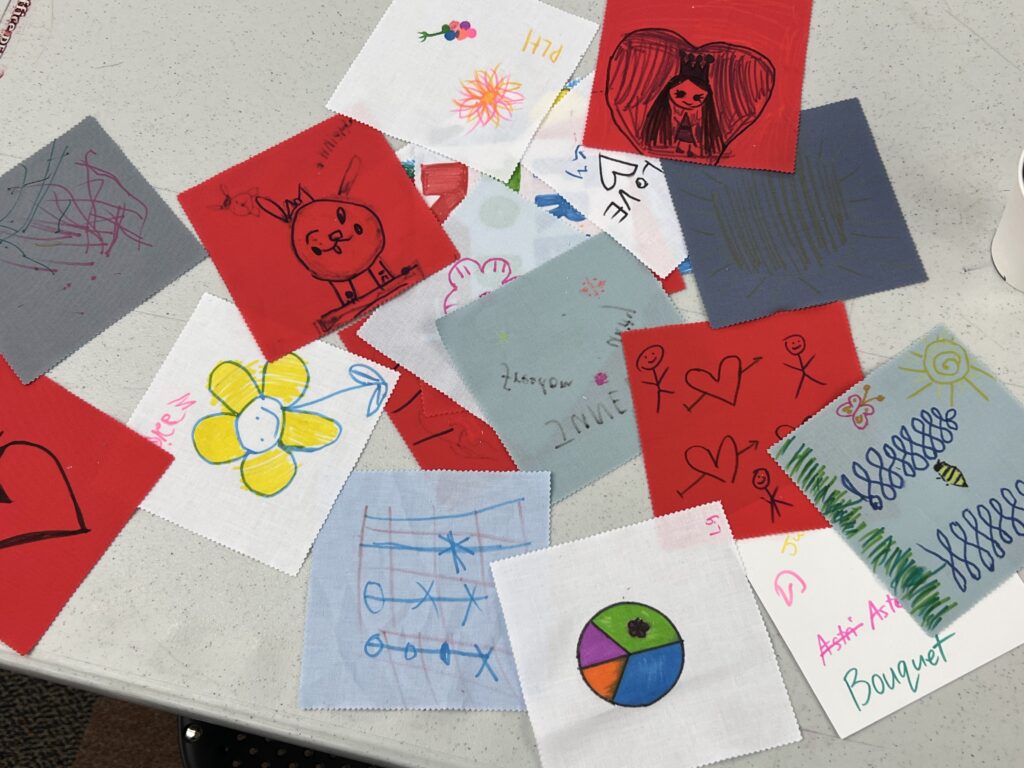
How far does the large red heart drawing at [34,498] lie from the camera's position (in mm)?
713

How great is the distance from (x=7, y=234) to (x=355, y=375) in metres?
0.31

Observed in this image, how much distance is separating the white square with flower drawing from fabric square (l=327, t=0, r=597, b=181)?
0.64 ft

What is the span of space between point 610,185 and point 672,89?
10cm

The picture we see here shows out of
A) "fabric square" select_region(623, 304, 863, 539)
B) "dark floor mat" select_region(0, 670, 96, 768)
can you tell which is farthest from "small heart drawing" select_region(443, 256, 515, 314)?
"dark floor mat" select_region(0, 670, 96, 768)

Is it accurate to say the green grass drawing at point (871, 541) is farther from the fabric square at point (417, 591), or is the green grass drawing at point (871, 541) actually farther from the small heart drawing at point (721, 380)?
the fabric square at point (417, 591)

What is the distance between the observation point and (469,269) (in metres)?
0.76

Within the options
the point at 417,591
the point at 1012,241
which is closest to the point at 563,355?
the point at 417,591

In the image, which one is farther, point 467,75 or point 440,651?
point 467,75

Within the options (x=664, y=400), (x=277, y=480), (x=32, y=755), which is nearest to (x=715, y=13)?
(x=664, y=400)

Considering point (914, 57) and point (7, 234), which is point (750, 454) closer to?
point (914, 57)

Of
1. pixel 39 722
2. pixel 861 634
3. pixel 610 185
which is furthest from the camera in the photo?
pixel 39 722

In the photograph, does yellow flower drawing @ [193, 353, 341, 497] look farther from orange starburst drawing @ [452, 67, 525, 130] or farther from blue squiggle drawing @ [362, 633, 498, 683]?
orange starburst drawing @ [452, 67, 525, 130]

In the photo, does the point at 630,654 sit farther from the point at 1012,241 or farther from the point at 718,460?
the point at 1012,241

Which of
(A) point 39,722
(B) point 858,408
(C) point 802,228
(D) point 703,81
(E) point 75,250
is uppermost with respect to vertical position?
(E) point 75,250
